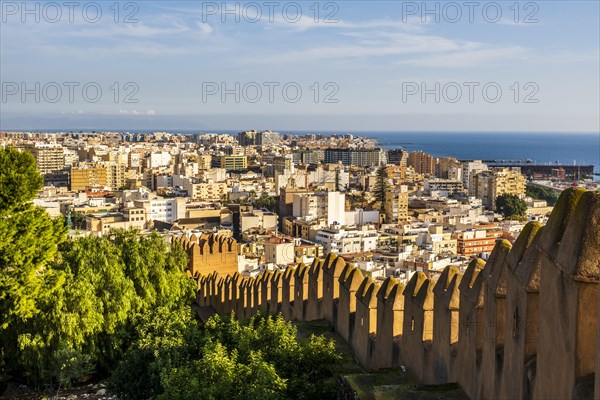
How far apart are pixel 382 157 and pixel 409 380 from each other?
547 feet

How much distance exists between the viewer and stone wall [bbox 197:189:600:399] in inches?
201

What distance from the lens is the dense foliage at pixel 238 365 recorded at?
29.0ft

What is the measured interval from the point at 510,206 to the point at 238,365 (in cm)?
8286

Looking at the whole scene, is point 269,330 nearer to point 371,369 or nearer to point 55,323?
point 371,369

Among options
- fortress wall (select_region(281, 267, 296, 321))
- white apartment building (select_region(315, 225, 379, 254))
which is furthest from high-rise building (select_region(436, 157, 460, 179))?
fortress wall (select_region(281, 267, 296, 321))

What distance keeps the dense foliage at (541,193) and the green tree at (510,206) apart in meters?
18.6

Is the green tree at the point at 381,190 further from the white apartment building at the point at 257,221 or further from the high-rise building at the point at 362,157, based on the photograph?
the high-rise building at the point at 362,157

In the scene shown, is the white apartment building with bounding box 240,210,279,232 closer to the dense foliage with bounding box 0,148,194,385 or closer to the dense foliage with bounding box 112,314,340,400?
the dense foliage with bounding box 0,148,194,385

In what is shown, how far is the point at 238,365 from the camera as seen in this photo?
916 cm

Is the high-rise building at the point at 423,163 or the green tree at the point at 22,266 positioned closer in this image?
the green tree at the point at 22,266

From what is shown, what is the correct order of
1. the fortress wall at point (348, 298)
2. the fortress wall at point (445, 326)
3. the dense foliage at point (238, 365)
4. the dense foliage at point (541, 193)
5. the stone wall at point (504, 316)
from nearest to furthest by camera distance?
the stone wall at point (504, 316) → the fortress wall at point (445, 326) → the dense foliage at point (238, 365) → the fortress wall at point (348, 298) → the dense foliage at point (541, 193)

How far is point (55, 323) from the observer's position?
555 inches

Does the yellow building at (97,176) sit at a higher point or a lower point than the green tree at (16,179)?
lower

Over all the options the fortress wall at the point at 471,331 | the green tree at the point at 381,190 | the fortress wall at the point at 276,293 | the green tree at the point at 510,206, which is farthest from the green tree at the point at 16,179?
the green tree at the point at 510,206
